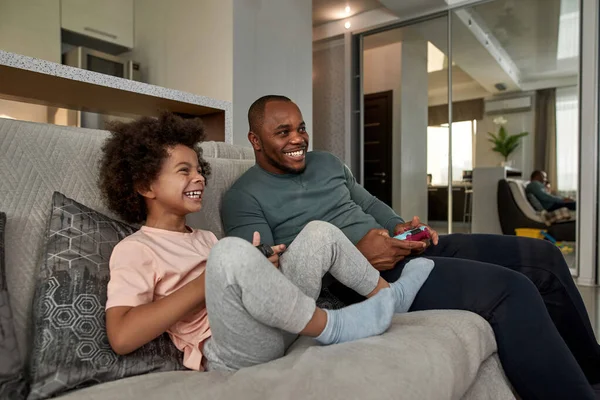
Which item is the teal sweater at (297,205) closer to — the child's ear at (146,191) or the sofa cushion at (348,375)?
the child's ear at (146,191)

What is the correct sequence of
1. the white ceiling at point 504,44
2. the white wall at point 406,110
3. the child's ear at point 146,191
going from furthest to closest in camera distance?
the white wall at point 406,110
the white ceiling at point 504,44
the child's ear at point 146,191

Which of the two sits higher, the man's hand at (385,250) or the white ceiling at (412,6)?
the white ceiling at (412,6)

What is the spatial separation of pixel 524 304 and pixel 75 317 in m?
1.01

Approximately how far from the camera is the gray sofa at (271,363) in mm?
757

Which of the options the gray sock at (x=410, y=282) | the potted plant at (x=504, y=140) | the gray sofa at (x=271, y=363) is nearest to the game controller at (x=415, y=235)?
the gray sock at (x=410, y=282)

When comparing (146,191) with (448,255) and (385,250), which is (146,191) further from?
(448,255)

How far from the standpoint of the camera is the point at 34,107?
120 inches

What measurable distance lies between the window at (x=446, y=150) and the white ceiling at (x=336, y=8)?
1.41 meters

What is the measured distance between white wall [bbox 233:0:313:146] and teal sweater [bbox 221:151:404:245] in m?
1.19

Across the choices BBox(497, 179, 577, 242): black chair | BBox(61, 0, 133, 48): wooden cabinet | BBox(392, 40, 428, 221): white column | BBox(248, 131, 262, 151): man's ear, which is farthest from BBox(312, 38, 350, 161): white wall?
BBox(248, 131, 262, 151): man's ear

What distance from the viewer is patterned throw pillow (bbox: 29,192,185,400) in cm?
83

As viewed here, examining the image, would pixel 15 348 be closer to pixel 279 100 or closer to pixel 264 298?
pixel 264 298

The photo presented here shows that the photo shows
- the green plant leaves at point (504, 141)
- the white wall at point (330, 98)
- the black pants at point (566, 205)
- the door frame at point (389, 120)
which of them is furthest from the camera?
the white wall at point (330, 98)

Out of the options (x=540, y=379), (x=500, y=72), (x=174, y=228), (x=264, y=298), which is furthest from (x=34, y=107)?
(x=500, y=72)
